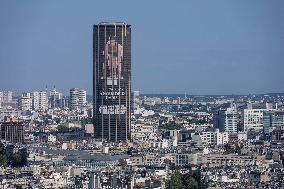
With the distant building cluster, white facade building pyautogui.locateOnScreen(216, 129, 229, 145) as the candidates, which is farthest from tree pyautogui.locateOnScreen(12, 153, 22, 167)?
white facade building pyautogui.locateOnScreen(216, 129, 229, 145)

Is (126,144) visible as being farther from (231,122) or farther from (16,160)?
(231,122)

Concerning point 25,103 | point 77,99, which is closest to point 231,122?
point 77,99

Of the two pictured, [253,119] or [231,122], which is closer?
[231,122]

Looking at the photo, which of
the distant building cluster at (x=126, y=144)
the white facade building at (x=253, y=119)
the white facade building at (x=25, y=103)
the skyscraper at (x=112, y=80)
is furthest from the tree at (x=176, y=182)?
the white facade building at (x=25, y=103)

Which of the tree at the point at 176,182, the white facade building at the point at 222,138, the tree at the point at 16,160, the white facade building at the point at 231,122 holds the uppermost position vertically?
the white facade building at the point at 231,122

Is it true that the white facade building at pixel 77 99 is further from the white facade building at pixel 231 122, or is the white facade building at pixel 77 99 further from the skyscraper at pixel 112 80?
the skyscraper at pixel 112 80

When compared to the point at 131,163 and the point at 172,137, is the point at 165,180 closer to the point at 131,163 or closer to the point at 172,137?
the point at 131,163

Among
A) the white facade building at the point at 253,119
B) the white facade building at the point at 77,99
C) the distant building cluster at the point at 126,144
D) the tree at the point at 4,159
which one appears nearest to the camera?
the distant building cluster at the point at 126,144

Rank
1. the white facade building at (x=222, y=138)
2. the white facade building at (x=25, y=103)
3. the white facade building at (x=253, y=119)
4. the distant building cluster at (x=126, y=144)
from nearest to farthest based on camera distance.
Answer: the distant building cluster at (x=126, y=144)
the white facade building at (x=222, y=138)
the white facade building at (x=253, y=119)
the white facade building at (x=25, y=103)

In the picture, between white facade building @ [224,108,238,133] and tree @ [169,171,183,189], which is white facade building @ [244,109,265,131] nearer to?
white facade building @ [224,108,238,133]
